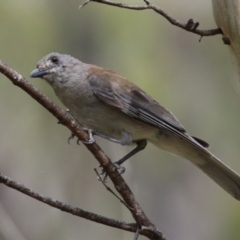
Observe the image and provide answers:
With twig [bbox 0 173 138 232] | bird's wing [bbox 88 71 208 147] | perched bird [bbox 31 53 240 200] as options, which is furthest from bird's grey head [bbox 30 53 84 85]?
twig [bbox 0 173 138 232]

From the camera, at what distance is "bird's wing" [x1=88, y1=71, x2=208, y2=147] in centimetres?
325

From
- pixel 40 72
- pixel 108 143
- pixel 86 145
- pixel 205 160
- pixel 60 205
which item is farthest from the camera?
pixel 108 143

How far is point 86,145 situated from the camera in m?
2.27

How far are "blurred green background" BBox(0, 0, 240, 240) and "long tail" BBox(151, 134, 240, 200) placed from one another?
101 centimetres

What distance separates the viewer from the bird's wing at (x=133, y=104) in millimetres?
3248

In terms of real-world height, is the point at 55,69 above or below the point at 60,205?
above

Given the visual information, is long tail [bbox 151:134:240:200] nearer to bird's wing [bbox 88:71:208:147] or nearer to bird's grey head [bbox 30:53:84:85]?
bird's wing [bbox 88:71:208:147]

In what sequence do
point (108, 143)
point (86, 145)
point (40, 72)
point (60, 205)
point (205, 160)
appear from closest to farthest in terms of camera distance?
point (60, 205)
point (86, 145)
point (40, 72)
point (205, 160)
point (108, 143)

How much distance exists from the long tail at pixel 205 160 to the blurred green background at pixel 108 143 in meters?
1.01

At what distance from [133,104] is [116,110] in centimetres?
11

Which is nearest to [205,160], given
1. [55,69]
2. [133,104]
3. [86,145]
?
[133,104]

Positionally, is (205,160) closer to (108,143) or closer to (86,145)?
(86,145)

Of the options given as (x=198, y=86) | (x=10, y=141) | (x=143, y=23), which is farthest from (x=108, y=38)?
(x=10, y=141)

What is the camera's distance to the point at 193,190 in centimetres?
515
